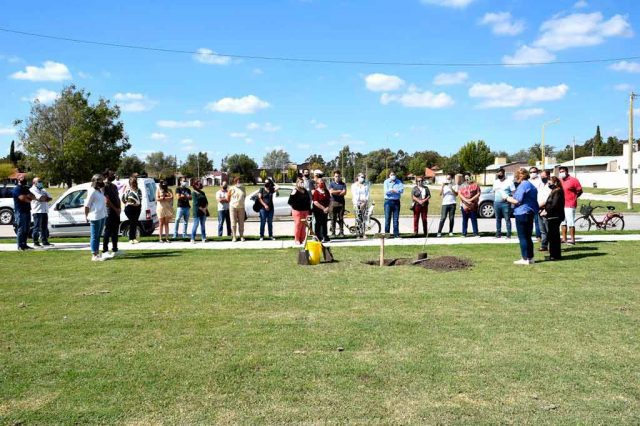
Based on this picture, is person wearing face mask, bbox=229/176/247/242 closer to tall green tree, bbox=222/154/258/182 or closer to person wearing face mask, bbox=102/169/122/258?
person wearing face mask, bbox=102/169/122/258

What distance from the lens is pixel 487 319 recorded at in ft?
22.0

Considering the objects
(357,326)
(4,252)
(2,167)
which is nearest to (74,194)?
(4,252)

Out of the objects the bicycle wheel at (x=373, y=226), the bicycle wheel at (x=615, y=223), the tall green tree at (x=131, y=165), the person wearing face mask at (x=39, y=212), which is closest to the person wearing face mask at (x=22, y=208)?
the person wearing face mask at (x=39, y=212)

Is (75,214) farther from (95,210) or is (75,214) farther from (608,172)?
(608,172)

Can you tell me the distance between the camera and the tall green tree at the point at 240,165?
12825cm

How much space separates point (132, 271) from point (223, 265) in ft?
5.60

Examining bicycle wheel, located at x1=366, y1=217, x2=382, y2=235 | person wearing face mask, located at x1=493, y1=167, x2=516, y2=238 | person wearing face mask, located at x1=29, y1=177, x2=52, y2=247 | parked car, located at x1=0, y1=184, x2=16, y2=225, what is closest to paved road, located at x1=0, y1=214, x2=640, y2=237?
parked car, located at x1=0, y1=184, x2=16, y2=225

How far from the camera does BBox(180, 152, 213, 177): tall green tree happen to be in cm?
12444

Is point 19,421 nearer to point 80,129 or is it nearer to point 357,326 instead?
point 357,326

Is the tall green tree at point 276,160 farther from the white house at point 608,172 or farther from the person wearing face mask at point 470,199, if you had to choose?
the person wearing face mask at point 470,199

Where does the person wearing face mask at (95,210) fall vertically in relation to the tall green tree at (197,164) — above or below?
below

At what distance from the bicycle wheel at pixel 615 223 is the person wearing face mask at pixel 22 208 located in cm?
1647

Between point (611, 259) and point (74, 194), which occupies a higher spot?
point (74, 194)

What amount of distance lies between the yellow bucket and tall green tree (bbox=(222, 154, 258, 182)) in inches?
4612
